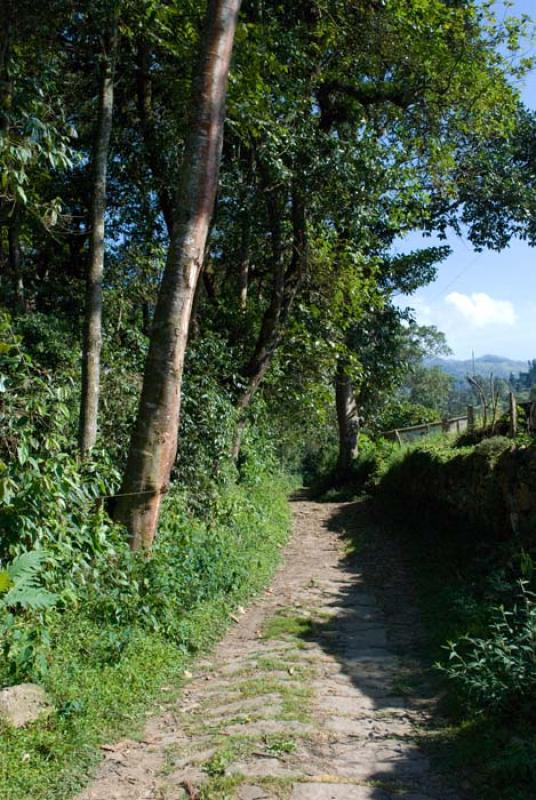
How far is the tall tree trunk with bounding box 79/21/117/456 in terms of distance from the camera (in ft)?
26.0

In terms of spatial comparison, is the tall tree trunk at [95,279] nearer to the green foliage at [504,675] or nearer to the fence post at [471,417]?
the green foliage at [504,675]

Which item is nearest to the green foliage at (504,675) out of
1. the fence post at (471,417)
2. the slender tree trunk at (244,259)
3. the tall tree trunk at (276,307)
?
the tall tree trunk at (276,307)

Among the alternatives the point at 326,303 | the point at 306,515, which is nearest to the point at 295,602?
the point at 326,303

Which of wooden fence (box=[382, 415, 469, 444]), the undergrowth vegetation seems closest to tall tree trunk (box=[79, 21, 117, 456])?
the undergrowth vegetation

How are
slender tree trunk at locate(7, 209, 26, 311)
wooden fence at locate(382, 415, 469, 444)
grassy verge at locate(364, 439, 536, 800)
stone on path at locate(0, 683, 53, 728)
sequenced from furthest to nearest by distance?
1. wooden fence at locate(382, 415, 469, 444)
2. slender tree trunk at locate(7, 209, 26, 311)
3. grassy verge at locate(364, 439, 536, 800)
4. stone on path at locate(0, 683, 53, 728)

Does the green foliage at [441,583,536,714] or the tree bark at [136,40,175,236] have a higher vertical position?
the tree bark at [136,40,175,236]

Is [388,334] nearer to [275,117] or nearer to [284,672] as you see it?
[275,117]

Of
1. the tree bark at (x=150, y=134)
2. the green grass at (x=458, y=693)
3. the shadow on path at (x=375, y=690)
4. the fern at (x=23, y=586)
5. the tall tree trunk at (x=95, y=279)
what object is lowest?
the shadow on path at (x=375, y=690)

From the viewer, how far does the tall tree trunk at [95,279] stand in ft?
26.0

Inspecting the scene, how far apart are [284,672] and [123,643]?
1.48 meters

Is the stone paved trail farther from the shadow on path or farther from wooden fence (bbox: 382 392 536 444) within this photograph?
wooden fence (bbox: 382 392 536 444)

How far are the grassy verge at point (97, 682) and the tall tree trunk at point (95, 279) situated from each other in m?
1.81

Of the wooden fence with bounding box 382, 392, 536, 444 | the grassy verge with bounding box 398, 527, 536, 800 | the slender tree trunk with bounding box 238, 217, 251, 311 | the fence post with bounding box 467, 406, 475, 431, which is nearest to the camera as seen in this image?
the grassy verge with bounding box 398, 527, 536, 800

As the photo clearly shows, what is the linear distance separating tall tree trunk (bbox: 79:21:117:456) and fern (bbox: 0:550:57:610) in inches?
102
